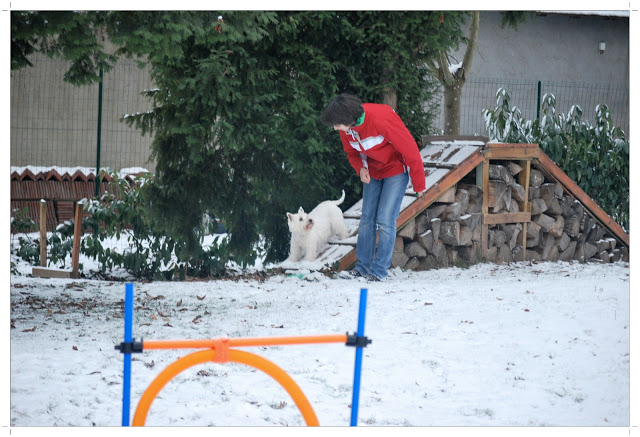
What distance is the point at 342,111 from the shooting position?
3.58 meters

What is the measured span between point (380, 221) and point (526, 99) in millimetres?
3849

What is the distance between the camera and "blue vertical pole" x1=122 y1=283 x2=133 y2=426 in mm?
1542

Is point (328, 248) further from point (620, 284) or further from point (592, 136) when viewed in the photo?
point (592, 136)

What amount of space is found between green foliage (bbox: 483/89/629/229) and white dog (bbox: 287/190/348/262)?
264cm

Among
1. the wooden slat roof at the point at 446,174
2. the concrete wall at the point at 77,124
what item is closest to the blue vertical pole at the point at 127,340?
the wooden slat roof at the point at 446,174

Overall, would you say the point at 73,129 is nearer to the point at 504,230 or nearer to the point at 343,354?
the point at 504,230

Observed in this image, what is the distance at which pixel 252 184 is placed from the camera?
5.32 m

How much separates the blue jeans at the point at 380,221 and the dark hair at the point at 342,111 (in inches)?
19.9

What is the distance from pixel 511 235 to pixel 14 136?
181 inches

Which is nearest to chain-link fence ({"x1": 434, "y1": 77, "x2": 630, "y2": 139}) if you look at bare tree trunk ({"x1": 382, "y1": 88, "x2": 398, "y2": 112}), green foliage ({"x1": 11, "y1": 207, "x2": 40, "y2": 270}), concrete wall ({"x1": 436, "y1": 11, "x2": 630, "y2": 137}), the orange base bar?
concrete wall ({"x1": 436, "y1": 11, "x2": 630, "y2": 137})

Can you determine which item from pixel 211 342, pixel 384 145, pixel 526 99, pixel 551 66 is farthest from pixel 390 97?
pixel 211 342

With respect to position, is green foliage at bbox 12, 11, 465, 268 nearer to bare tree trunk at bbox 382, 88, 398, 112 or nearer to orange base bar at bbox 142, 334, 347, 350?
bare tree trunk at bbox 382, 88, 398, 112

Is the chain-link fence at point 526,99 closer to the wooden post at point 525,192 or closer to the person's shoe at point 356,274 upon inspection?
the wooden post at point 525,192
